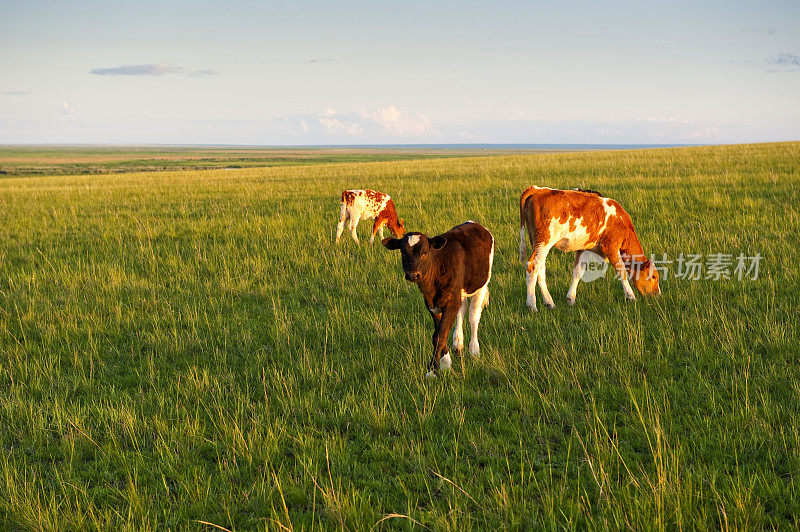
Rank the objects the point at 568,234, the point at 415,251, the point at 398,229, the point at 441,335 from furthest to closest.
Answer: the point at 398,229 < the point at 568,234 < the point at 441,335 < the point at 415,251

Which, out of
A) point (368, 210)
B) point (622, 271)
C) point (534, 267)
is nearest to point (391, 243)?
point (534, 267)

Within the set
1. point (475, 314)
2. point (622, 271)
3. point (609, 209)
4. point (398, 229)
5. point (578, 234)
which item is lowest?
point (475, 314)

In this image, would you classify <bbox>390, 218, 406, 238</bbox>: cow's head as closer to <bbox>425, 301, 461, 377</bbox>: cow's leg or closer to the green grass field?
the green grass field

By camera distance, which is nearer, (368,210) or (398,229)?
(368,210)

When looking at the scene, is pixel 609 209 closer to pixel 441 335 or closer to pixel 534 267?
pixel 534 267

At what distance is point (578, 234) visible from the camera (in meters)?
8.48

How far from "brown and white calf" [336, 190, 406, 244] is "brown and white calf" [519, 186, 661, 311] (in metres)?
5.92

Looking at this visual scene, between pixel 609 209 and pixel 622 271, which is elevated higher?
pixel 609 209

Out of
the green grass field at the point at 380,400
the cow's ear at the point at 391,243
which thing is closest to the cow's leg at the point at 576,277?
the green grass field at the point at 380,400

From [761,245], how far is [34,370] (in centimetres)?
1339

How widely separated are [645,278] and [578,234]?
56.0 inches

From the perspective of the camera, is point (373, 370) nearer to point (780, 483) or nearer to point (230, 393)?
point (230, 393)

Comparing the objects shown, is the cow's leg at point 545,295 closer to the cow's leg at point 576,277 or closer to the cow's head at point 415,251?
the cow's leg at point 576,277

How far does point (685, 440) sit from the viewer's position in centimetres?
460
